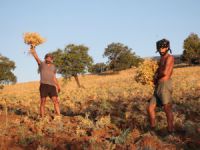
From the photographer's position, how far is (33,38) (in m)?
11.4

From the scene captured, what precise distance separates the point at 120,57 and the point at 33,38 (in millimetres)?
61978

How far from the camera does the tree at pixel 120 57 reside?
72.4 m

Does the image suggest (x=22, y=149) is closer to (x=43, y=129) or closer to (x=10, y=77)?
(x=43, y=129)

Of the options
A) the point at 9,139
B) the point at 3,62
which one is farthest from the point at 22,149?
the point at 3,62

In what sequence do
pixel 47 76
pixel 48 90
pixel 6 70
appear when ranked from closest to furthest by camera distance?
pixel 47 76
pixel 48 90
pixel 6 70

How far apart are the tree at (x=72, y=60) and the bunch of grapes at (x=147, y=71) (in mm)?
39023

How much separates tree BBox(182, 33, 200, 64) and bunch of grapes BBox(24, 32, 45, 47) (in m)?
56.8

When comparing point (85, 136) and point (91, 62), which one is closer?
point (85, 136)

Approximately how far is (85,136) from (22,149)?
1402 millimetres

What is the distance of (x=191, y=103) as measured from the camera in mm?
11414

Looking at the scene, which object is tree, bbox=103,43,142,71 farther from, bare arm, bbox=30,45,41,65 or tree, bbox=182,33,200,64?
bare arm, bbox=30,45,41,65

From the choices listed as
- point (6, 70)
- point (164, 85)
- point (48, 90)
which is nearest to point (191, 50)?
point (6, 70)

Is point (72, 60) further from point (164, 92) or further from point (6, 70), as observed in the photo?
point (164, 92)

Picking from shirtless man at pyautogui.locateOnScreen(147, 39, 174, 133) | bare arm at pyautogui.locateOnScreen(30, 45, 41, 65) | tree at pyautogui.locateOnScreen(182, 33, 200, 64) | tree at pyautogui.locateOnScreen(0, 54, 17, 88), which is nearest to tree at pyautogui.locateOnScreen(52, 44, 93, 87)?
tree at pyautogui.locateOnScreen(0, 54, 17, 88)
